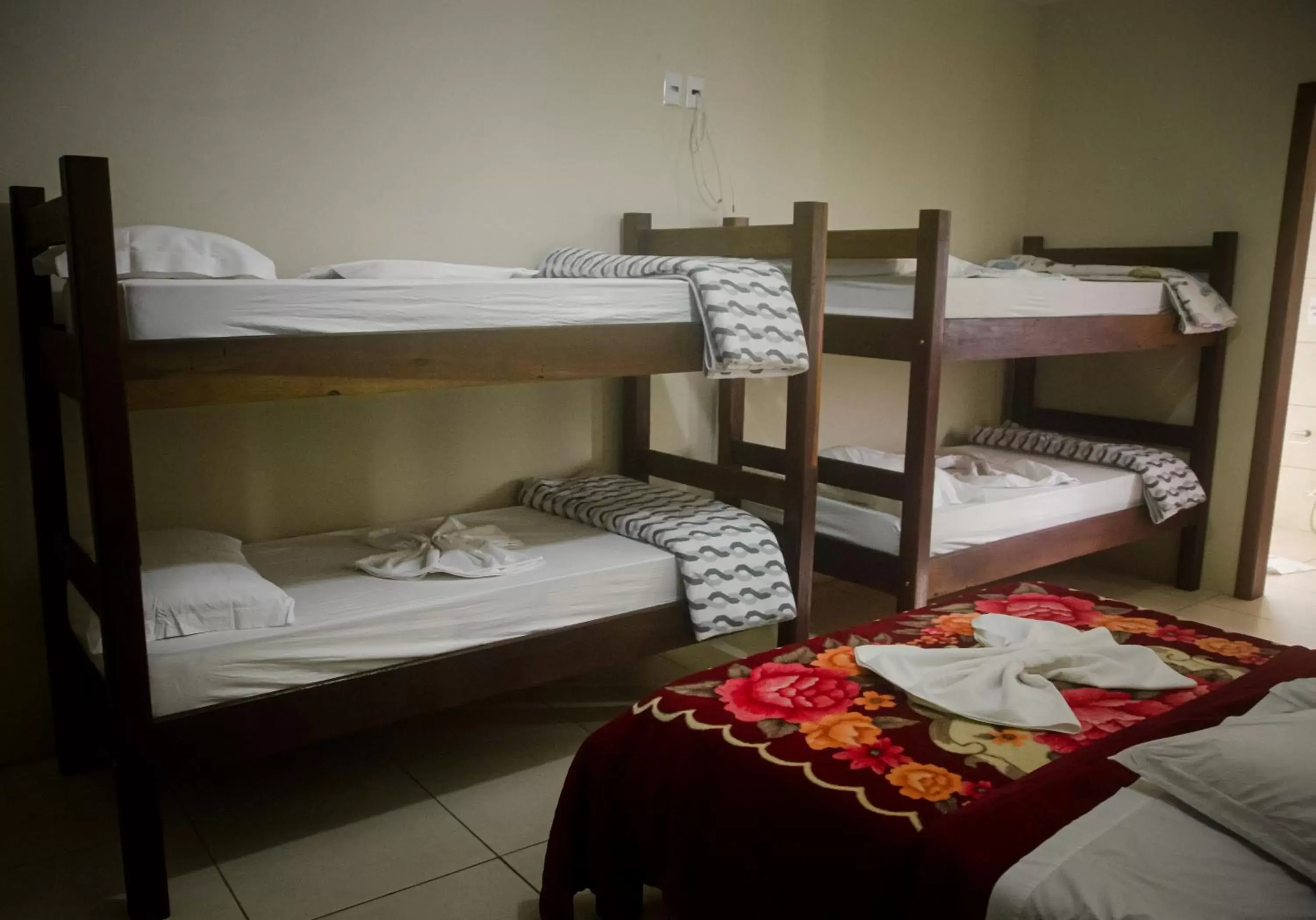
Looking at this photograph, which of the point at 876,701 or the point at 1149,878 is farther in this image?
the point at 876,701

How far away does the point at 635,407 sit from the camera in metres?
3.35

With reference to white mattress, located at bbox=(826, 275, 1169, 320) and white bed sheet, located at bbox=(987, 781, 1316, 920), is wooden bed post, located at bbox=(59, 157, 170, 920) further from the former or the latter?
white mattress, located at bbox=(826, 275, 1169, 320)

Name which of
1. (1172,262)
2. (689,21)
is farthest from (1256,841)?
(1172,262)

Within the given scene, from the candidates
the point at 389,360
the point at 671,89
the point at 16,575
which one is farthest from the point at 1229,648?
the point at 16,575

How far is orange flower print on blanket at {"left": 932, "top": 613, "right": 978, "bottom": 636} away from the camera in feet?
7.18

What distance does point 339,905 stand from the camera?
77.5 inches

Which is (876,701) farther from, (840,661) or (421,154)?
(421,154)

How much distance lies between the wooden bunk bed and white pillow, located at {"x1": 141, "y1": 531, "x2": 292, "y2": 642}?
74mm

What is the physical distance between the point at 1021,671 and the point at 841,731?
41 centimetres

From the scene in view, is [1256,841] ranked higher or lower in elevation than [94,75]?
lower

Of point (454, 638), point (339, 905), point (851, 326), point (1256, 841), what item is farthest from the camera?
point (851, 326)

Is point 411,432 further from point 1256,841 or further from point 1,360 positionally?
point 1256,841

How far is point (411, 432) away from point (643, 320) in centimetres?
84

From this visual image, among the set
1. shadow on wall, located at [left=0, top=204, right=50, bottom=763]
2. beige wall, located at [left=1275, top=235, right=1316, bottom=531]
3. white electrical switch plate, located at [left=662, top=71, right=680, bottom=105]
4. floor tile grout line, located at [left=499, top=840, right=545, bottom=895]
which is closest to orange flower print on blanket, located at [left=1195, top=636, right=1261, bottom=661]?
floor tile grout line, located at [left=499, top=840, right=545, bottom=895]
